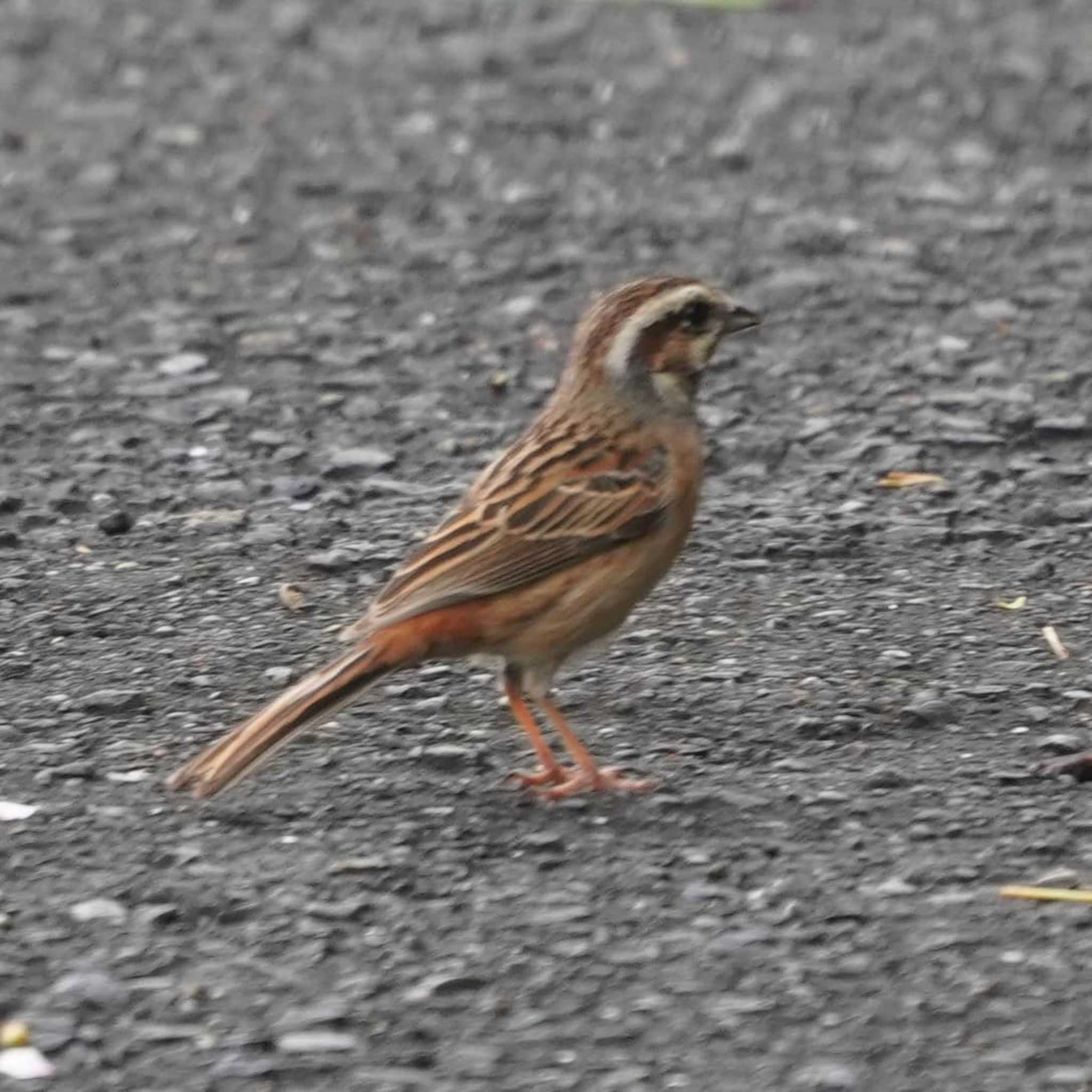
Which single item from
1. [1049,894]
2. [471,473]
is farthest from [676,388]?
[471,473]

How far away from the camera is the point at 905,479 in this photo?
8.51 metres

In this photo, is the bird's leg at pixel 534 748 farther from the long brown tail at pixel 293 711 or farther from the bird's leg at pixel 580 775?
the long brown tail at pixel 293 711

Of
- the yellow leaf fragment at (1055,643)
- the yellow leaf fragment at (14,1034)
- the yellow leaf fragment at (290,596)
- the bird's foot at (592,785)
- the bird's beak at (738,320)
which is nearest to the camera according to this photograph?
the yellow leaf fragment at (14,1034)

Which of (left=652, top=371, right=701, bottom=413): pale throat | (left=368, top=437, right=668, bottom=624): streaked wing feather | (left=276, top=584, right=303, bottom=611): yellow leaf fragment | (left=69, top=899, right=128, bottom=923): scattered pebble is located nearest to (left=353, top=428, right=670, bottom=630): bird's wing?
(left=368, top=437, right=668, bottom=624): streaked wing feather

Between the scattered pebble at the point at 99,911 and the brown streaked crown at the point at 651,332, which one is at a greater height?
the brown streaked crown at the point at 651,332

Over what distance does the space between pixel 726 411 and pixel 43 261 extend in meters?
3.29

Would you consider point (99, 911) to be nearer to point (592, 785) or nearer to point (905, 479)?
point (592, 785)

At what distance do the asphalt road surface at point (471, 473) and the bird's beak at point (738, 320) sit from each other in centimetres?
92

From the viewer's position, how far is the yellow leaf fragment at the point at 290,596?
24.8 feet

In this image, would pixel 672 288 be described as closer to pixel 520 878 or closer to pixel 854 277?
pixel 520 878

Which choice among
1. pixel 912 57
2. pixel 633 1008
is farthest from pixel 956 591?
pixel 912 57

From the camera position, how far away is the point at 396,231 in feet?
36.9

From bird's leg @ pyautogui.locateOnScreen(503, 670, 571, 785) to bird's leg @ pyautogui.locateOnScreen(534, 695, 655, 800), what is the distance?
0.02 m

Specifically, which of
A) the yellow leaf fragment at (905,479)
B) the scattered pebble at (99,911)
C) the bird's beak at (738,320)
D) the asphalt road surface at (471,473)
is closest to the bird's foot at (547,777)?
the asphalt road surface at (471,473)
